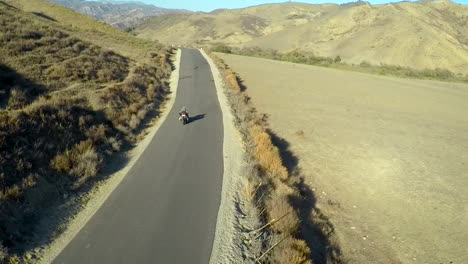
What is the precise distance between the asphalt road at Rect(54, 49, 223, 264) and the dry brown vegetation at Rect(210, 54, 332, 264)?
55.3 inches

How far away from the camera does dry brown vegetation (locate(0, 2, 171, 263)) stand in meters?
10.4

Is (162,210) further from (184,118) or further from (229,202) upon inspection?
(184,118)

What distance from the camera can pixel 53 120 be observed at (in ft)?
52.7

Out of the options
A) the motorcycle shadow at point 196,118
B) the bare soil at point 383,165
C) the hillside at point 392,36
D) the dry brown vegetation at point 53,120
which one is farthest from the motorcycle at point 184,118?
the hillside at point 392,36

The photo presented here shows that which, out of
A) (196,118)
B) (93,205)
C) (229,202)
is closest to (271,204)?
(229,202)

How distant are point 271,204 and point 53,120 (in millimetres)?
11283

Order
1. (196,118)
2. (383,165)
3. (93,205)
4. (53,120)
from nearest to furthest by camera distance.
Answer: (93,205) < (53,120) < (383,165) < (196,118)

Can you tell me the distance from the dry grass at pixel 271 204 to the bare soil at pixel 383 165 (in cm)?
201

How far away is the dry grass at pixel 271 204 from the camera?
30.4 ft

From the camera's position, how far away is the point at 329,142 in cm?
2092

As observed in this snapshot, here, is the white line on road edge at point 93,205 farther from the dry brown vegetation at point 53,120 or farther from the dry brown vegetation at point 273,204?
the dry brown vegetation at point 273,204

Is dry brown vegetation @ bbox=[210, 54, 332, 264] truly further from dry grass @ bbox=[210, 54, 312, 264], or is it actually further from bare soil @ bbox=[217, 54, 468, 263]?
bare soil @ bbox=[217, 54, 468, 263]

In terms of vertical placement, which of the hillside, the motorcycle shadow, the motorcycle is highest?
the hillside

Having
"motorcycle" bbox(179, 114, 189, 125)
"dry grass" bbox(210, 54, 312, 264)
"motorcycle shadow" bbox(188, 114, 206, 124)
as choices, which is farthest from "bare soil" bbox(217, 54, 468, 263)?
"motorcycle" bbox(179, 114, 189, 125)
